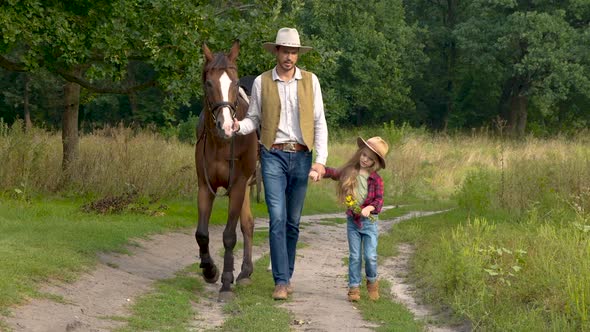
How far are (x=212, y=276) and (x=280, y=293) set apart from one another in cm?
141

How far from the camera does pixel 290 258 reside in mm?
10805

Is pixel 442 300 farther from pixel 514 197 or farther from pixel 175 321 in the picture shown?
pixel 514 197

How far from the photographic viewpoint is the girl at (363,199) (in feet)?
33.4

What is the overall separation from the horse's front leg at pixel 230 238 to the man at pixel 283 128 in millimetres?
569

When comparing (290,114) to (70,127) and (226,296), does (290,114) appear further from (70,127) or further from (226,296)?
(70,127)

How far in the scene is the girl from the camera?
10.2m

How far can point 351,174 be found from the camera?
10305mm

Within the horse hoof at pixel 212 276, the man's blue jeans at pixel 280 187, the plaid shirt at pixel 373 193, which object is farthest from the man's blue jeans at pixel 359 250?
the horse hoof at pixel 212 276

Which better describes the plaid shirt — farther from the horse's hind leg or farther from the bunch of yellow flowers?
the horse's hind leg

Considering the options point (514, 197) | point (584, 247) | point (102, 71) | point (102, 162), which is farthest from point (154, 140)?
point (584, 247)

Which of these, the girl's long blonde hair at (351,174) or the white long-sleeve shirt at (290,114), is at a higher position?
the white long-sleeve shirt at (290,114)

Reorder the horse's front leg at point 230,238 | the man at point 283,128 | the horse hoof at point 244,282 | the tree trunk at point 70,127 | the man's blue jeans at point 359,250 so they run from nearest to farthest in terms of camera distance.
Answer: the man at point 283,128
the man's blue jeans at point 359,250
the horse's front leg at point 230,238
the horse hoof at point 244,282
the tree trunk at point 70,127

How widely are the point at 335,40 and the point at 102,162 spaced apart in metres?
35.7

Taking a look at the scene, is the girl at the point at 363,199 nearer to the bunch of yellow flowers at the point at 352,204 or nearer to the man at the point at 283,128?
the bunch of yellow flowers at the point at 352,204
